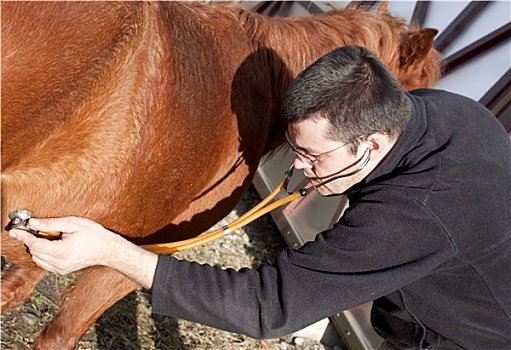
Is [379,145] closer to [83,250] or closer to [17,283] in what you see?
[83,250]

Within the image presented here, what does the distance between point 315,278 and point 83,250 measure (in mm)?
602

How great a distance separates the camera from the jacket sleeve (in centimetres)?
174

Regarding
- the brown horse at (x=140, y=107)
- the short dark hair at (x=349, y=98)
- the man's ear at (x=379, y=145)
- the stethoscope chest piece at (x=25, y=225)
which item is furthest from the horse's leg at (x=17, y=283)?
the man's ear at (x=379, y=145)

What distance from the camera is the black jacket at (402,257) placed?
174 centimetres

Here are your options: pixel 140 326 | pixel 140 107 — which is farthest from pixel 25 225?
pixel 140 326

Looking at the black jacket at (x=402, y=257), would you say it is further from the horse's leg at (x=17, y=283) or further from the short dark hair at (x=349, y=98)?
the horse's leg at (x=17, y=283)

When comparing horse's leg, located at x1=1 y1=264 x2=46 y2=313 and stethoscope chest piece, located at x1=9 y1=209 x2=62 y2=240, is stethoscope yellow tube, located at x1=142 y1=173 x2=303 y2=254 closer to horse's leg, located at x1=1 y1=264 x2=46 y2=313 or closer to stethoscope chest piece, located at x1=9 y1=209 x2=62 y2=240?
stethoscope chest piece, located at x1=9 y1=209 x2=62 y2=240

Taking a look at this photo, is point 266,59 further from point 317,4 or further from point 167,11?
point 317,4

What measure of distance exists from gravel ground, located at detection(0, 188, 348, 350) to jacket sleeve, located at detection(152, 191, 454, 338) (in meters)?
1.18

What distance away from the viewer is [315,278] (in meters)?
1.74

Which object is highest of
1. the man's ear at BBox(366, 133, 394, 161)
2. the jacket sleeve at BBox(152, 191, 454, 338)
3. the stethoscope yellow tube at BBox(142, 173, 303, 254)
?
the man's ear at BBox(366, 133, 394, 161)

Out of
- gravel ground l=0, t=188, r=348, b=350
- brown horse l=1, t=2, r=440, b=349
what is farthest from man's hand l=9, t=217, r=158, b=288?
Answer: gravel ground l=0, t=188, r=348, b=350

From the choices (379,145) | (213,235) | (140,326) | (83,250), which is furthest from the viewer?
(140,326)

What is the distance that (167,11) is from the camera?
213 centimetres
